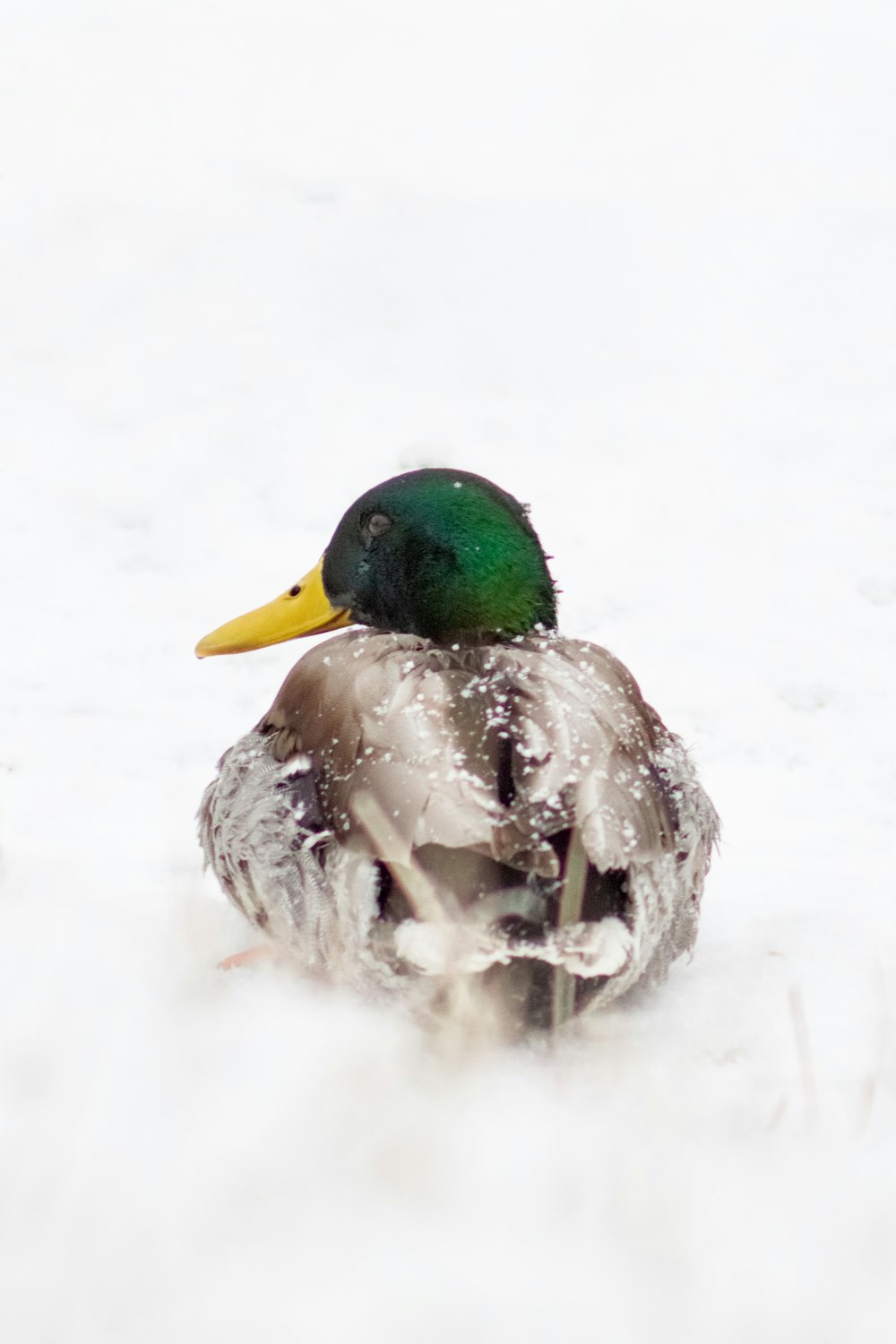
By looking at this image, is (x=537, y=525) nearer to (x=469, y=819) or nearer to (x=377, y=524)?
(x=377, y=524)

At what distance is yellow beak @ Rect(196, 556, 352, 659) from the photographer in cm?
262

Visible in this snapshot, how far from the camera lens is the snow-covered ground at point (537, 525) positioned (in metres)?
1.60

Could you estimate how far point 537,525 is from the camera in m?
4.51

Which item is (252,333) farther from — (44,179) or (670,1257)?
(670,1257)

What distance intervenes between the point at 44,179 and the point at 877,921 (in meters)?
4.84

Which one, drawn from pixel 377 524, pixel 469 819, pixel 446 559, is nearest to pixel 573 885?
pixel 469 819

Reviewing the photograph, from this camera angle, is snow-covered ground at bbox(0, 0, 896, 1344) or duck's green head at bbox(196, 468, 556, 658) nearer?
snow-covered ground at bbox(0, 0, 896, 1344)

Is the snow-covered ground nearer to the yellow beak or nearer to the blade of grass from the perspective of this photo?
the blade of grass

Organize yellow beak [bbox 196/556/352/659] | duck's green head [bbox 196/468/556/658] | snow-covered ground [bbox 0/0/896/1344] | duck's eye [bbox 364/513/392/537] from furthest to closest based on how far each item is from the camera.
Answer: yellow beak [bbox 196/556/352/659] < duck's eye [bbox 364/513/392/537] < duck's green head [bbox 196/468/556/658] < snow-covered ground [bbox 0/0/896/1344]

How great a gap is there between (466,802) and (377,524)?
2.68 ft

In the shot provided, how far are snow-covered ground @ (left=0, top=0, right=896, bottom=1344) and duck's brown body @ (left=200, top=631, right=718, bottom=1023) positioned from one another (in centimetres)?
18

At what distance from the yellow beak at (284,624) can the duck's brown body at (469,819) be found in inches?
14.7

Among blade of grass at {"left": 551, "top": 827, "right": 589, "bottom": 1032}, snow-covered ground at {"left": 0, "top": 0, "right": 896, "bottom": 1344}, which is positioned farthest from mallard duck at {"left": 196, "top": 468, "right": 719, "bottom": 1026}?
snow-covered ground at {"left": 0, "top": 0, "right": 896, "bottom": 1344}

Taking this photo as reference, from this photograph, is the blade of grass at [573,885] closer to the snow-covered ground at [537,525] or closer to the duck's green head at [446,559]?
the snow-covered ground at [537,525]
